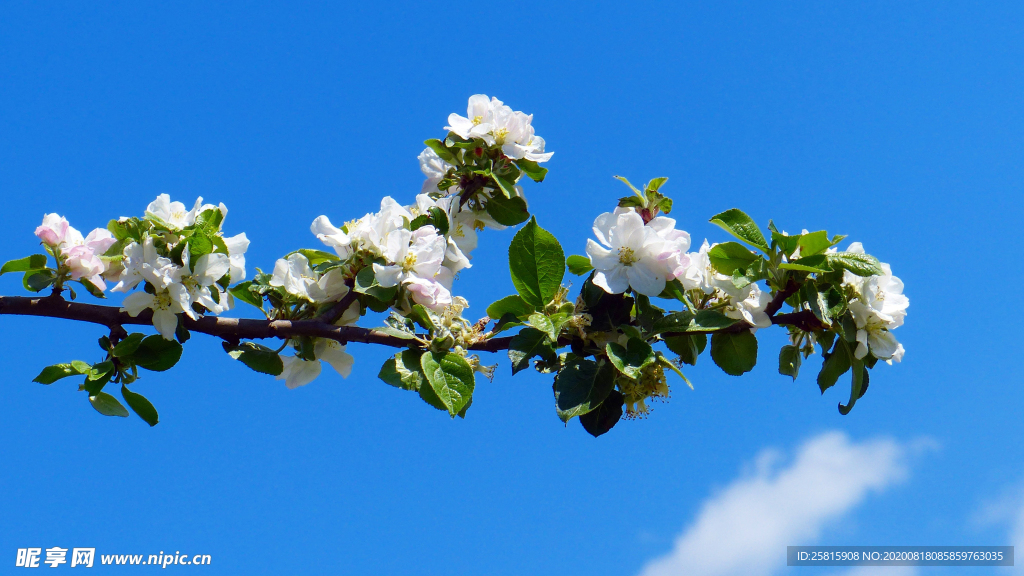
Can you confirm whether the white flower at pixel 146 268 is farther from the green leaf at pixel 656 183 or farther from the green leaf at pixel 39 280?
the green leaf at pixel 656 183

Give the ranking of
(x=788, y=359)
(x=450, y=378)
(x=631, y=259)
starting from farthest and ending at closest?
(x=788, y=359) → (x=631, y=259) → (x=450, y=378)

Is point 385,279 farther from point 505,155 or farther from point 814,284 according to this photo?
point 814,284

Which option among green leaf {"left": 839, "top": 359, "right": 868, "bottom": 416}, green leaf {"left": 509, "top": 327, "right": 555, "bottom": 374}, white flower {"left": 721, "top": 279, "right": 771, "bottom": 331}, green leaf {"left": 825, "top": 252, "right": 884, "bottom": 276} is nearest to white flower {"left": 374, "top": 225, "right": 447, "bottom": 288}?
green leaf {"left": 509, "top": 327, "right": 555, "bottom": 374}

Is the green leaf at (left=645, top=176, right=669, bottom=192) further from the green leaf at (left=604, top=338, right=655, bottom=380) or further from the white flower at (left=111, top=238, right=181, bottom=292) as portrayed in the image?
the white flower at (left=111, top=238, right=181, bottom=292)

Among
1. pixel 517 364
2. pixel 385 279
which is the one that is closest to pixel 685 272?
pixel 517 364

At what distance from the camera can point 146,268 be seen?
1.82 metres

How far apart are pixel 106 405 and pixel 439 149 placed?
3.91 feet

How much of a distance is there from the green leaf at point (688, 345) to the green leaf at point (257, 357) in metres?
1.08

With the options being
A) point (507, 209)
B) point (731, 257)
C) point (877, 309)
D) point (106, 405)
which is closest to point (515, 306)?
point (507, 209)

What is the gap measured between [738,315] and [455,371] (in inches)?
30.7

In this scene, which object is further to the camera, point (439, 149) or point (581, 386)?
point (439, 149)

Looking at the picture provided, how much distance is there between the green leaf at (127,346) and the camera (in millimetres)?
1922

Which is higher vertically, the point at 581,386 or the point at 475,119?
the point at 475,119

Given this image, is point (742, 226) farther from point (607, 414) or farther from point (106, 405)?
point (106, 405)
